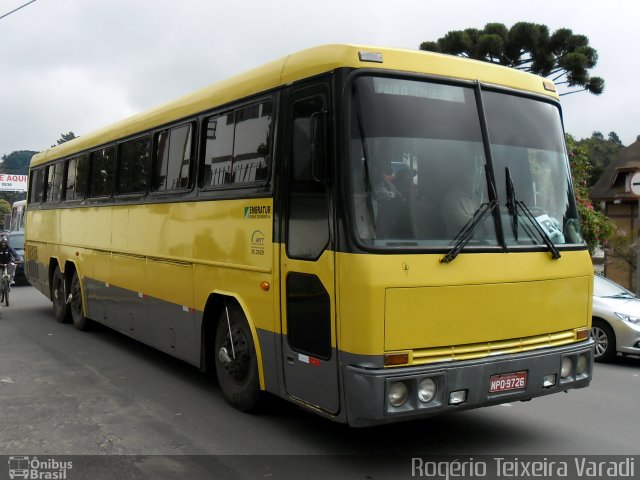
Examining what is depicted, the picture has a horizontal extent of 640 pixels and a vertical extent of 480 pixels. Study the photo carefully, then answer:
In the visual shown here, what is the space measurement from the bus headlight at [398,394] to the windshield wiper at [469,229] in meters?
0.94

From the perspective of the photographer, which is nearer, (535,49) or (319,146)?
(319,146)

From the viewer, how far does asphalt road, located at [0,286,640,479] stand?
5121 mm

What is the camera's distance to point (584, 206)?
18.1 metres

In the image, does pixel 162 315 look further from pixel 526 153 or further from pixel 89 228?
pixel 526 153

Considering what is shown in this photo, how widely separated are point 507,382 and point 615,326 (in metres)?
5.59

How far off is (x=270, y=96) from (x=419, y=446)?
3.28 metres

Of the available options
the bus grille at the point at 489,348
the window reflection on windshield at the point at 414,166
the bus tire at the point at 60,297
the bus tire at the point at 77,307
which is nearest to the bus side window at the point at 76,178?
the bus tire at the point at 77,307

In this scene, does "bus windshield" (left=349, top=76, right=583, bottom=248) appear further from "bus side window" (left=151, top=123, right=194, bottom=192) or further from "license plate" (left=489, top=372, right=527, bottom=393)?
"bus side window" (left=151, top=123, right=194, bottom=192)

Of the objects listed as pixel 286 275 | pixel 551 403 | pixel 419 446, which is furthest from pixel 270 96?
pixel 551 403

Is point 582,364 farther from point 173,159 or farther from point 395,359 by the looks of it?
point 173,159

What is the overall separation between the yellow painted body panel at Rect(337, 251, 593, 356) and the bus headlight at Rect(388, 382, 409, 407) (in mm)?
256

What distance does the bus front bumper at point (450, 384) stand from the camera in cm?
452

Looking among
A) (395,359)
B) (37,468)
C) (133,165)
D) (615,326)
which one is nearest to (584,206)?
(615,326)

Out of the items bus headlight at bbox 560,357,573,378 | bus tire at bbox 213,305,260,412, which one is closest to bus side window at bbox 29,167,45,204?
bus tire at bbox 213,305,260,412
